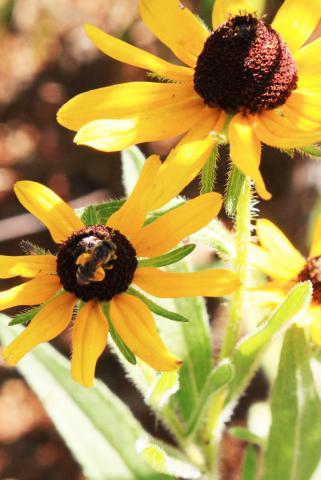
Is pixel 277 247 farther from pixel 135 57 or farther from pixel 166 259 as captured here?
pixel 135 57

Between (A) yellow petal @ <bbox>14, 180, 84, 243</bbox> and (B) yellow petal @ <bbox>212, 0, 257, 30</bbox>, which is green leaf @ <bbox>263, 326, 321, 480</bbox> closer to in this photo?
(A) yellow petal @ <bbox>14, 180, 84, 243</bbox>

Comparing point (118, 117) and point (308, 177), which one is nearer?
point (118, 117)

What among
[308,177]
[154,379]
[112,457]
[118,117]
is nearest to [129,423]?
[112,457]

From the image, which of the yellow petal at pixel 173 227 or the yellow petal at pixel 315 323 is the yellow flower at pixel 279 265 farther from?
the yellow petal at pixel 173 227

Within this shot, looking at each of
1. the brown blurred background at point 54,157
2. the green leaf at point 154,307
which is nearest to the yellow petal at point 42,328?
the green leaf at point 154,307

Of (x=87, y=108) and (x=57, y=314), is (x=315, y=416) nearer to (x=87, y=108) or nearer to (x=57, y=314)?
(x=57, y=314)

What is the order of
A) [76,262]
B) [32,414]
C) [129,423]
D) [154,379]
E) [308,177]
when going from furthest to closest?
1. [308,177]
2. [32,414]
3. [129,423]
4. [154,379]
5. [76,262]

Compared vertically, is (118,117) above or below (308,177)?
above

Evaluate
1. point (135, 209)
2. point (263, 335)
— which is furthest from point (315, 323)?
point (135, 209)
